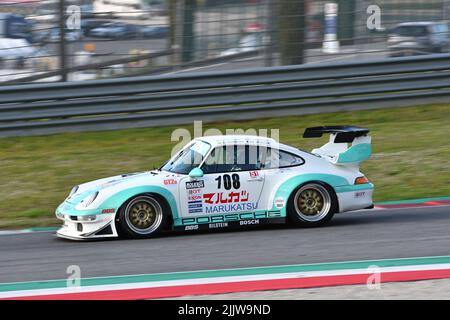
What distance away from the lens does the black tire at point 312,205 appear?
32.0 ft

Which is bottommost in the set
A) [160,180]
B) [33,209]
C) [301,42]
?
[33,209]

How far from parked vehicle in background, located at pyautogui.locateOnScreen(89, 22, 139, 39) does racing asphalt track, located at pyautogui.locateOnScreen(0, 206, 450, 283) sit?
5683 mm

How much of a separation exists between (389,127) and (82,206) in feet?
25.1

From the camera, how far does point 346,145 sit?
33.7 ft

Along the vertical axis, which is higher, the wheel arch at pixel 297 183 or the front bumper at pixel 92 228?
the wheel arch at pixel 297 183

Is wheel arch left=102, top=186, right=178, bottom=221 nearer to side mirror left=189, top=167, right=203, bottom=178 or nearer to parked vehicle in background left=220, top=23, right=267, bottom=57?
side mirror left=189, top=167, right=203, bottom=178

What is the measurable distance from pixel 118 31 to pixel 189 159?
18.9 ft

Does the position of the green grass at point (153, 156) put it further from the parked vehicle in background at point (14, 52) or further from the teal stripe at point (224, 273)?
the teal stripe at point (224, 273)

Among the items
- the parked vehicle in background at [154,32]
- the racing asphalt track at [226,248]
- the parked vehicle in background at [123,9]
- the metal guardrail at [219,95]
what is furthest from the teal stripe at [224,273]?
the parked vehicle in background at [123,9]

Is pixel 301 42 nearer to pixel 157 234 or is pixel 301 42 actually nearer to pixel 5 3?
pixel 5 3

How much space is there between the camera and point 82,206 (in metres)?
9.33

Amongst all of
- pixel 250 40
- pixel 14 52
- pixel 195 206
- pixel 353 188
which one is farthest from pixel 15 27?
pixel 353 188

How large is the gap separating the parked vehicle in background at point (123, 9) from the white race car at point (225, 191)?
5.44m

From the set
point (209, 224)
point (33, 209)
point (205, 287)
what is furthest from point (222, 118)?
point (205, 287)
